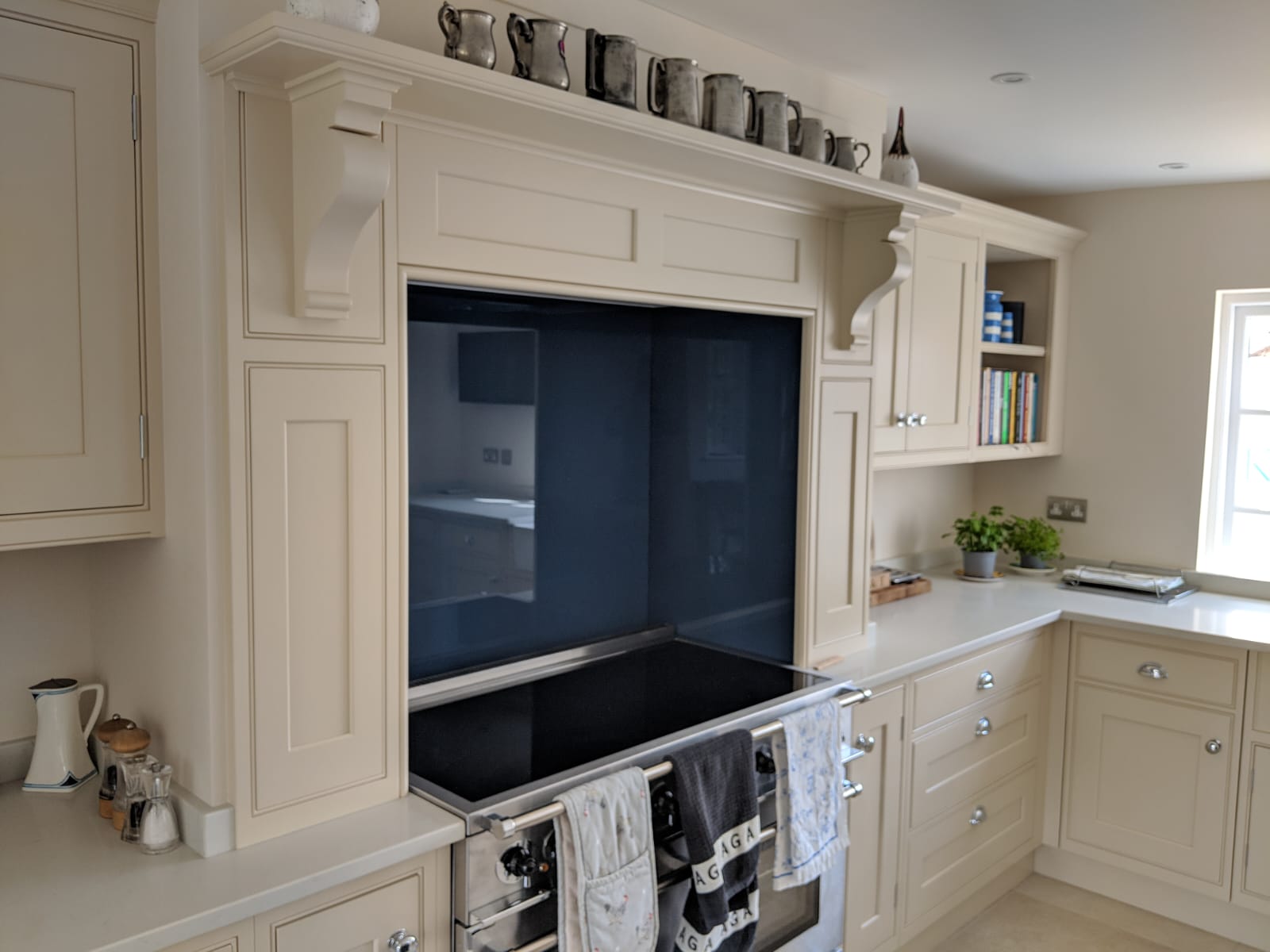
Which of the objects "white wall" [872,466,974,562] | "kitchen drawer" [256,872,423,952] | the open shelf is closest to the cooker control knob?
"kitchen drawer" [256,872,423,952]

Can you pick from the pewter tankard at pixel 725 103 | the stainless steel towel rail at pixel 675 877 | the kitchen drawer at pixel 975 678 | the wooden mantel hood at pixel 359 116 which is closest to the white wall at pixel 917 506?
the kitchen drawer at pixel 975 678

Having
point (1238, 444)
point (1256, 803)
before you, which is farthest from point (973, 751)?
point (1238, 444)

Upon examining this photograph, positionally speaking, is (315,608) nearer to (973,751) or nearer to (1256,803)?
(973,751)

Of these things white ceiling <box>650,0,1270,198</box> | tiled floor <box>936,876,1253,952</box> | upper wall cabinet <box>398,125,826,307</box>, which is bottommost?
tiled floor <box>936,876,1253,952</box>

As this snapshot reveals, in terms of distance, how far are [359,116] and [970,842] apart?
263cm

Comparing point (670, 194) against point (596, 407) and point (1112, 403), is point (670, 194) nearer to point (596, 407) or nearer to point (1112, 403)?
point (596, 407)

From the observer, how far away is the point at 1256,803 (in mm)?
2969

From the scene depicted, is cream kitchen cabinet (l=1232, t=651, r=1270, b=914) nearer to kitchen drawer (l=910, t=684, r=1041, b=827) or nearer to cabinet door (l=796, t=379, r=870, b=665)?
kitchen drawer (l=910, t=684, r=1041, b=827)

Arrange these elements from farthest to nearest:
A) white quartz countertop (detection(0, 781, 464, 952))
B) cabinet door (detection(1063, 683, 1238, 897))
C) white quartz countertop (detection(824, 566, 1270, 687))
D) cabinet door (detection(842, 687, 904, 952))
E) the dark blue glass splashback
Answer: cabinet door (detection(1063, 683, 1238, 897)) → white quartz countertop (detection(824, 566, 1270, 687)) → cabinet door (detection(842, 687, 904, 952)) → the dark blue glass splashback → white quartz countertop (detection(0, 781, 464, 952))

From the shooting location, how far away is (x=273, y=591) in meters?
1.52

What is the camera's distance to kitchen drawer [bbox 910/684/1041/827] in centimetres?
275

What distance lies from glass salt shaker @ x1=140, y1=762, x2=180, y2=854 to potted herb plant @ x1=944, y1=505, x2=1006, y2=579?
2.92 m

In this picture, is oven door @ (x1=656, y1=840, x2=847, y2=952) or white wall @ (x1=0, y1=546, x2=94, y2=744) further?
oven door @ (x1=656, y1=840, x2=847, y2=952)

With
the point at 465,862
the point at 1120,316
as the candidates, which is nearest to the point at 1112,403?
the point at 1120,316
